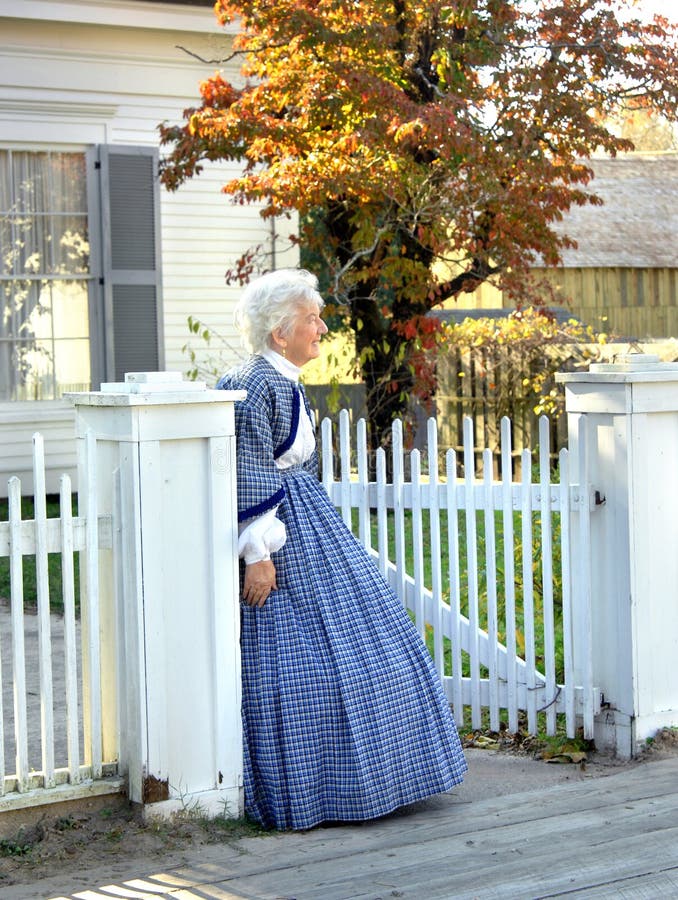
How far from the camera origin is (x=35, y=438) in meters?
3.38

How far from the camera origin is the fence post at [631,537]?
4.51m

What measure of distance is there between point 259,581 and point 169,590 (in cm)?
30

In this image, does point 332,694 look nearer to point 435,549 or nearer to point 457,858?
point 457,858

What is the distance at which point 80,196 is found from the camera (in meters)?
10.4

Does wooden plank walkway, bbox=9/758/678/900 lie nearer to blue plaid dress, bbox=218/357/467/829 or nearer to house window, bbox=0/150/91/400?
blue plaid dress, bbox=218/357/467/829

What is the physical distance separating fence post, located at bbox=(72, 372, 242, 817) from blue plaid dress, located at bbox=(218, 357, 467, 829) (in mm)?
106

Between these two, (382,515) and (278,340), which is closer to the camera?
(278,340)

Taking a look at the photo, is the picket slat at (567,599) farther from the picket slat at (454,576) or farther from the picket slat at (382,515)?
the picket slat at (382,515)

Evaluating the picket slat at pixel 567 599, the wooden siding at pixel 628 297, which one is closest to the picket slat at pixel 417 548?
the picket slat at pixel 567 599

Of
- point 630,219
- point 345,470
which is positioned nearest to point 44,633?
point 345,470

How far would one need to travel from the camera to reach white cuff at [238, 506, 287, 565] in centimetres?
390

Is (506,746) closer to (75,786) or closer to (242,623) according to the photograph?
(242,623)

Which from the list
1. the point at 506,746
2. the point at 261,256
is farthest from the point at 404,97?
the point at 506,746

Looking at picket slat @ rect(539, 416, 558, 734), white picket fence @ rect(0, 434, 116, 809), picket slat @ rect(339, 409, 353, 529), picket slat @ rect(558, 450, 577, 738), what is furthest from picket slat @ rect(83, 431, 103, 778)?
picket slat @ rect(558, 450, 577, 738)
